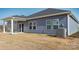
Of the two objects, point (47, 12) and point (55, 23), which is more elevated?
point (47, 12)

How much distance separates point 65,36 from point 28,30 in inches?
70.2

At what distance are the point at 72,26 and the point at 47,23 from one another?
1298 mm

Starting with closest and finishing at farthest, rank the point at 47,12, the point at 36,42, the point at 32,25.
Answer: the point at 36,42
the point at 47,12
the point at 32,25

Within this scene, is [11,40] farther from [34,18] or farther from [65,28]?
[65,28]

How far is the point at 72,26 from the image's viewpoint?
9477 millimetres

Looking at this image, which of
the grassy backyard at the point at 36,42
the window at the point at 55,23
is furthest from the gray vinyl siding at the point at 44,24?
the grassy backyard at the point at 36,42

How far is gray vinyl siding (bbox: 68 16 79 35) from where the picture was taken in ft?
28.7

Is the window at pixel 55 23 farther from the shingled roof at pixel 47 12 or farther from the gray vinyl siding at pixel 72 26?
the gray vinyl siding at pixel 72 26

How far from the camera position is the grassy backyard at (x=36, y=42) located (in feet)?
26.6

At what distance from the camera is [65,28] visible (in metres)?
8.68

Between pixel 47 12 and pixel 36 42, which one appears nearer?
pixel 36 42

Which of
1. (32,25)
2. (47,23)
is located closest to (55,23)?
(47,23)

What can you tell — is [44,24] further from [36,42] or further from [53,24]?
[36,42]
